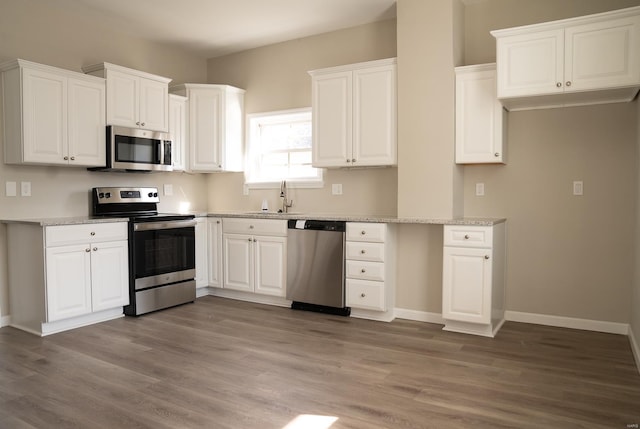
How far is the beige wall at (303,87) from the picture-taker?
14.9 ft

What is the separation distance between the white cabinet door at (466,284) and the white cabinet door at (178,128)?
3.05m

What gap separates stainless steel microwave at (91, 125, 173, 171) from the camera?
4.25 meters

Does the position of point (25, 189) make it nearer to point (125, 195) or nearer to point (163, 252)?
point (125, 195)

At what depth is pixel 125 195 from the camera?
15.0 feet

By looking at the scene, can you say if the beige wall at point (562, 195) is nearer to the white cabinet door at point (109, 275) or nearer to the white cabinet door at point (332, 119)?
the white cabinet door at point (332, 119)

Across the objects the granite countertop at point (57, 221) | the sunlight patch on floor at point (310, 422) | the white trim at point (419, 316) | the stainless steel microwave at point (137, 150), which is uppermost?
the stainless steel microwave at point (137, 150)

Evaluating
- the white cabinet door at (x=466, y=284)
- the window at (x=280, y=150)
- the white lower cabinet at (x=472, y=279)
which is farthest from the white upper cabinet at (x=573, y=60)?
the window at (x=280, y=150)

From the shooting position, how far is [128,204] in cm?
461

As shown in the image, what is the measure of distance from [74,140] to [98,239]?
0.89m

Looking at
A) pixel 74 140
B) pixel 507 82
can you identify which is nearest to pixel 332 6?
pixel 507 82

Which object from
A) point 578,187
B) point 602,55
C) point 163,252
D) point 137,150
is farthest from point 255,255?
point 602,55

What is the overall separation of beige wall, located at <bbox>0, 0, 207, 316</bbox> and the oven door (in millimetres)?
687

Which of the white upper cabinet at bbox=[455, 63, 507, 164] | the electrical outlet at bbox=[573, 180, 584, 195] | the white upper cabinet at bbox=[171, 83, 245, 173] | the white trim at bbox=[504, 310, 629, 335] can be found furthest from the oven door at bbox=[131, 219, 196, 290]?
the electrical outlet at bbox=[573, 180, 584, 195]

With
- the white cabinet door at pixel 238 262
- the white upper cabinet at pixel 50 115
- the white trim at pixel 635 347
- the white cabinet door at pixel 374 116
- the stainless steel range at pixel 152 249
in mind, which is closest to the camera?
the white trim at pixel 635 347
